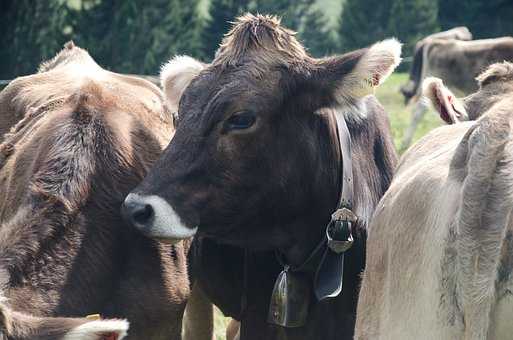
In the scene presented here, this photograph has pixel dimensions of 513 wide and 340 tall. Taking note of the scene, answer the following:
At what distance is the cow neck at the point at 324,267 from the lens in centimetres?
474

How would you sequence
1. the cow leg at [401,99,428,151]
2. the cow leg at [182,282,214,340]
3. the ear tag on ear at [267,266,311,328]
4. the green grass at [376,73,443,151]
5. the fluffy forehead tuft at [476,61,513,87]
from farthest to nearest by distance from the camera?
the green grass at [376,73,443,151]
the cow leg at [401,99,428,151]
the cow leg at [182,282,214,340]
the ear tag on ear at [267,266,311,328]
the fluffy forehead tuft at [476,61,513,87]

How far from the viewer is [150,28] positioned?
108ft

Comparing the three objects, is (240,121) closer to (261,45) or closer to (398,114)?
(261,45)

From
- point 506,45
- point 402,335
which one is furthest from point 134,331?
point 506,45

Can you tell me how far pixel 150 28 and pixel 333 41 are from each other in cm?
922

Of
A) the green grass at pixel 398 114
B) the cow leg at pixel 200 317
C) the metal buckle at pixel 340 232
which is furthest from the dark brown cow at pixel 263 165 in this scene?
the green grass at pixel 398 114

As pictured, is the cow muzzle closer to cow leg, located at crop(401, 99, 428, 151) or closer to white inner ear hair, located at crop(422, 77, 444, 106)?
white inner ear hair, located at crop(422, 77, 444, 106)

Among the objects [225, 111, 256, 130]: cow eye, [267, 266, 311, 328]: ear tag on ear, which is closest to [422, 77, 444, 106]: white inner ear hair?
[225, 111, 256, 130]: cow eye

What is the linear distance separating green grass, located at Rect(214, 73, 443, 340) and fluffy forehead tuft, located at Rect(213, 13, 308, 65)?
3.31m

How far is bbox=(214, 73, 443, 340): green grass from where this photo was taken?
1688 cm

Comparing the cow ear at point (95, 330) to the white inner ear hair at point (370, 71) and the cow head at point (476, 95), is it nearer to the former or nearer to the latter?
the cow head at point (476, 95)

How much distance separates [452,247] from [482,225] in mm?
137

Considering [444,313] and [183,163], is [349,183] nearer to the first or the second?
[183,163]

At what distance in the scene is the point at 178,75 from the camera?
5.17m
